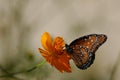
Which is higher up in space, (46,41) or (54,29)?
A: (54,29)

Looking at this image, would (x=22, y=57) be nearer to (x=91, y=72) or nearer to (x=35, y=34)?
(x=91, y=72)

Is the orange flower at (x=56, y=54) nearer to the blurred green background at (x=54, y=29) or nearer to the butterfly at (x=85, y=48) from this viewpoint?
the butterfly at (x=85, y=48)

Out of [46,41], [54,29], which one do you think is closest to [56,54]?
[46,41]

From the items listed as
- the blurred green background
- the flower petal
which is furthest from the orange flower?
the blurred green background

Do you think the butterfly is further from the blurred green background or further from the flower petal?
the blurred green background

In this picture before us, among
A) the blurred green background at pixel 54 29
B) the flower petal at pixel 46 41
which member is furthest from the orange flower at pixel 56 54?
the blurred green background at pixel 54 29

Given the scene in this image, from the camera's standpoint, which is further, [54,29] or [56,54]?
[54,29]

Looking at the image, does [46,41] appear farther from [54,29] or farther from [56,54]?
[54,29]
